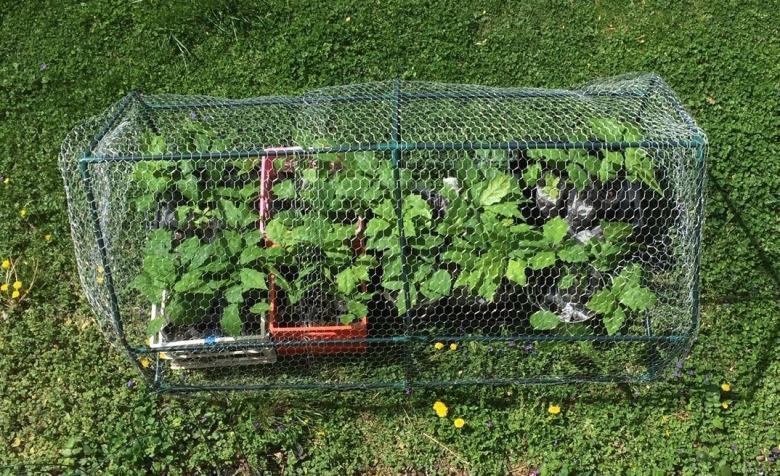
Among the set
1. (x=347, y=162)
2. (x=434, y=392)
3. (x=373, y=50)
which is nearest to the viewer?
(x=347, y=162)

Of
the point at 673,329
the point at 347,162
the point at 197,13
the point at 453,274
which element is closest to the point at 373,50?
the point at 197,13

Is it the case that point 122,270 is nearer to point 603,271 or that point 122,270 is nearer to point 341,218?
point 341,218

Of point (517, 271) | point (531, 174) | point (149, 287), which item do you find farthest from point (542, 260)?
point (149, 287)

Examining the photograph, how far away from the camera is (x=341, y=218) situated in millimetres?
3250

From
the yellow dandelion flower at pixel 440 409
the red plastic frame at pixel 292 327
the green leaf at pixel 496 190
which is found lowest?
the yellow dandelion flower at pixel 440 409

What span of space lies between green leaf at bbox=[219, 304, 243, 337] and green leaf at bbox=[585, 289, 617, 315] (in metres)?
1.60

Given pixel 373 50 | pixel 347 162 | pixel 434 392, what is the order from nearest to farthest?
pixel 347 162, pixel 434 392, pixel 373 50

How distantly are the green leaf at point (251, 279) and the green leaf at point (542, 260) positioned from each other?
1.20 metres

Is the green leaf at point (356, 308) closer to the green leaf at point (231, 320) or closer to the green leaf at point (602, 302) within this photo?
the green leaf at point (231, 320)

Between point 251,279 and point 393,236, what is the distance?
0.66 meters

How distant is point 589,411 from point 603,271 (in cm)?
85

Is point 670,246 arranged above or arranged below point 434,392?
above

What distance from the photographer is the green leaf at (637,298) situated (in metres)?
3.12

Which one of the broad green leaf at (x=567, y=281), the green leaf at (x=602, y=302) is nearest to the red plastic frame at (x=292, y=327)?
the broad green leaf at (x=567, y=281)
